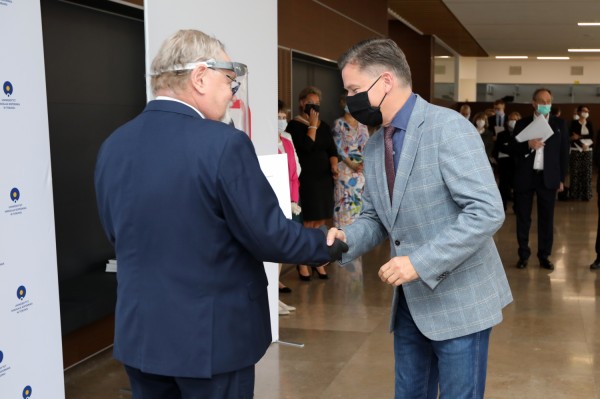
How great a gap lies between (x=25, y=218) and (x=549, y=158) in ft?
18.6

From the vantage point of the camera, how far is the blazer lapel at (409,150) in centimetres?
230

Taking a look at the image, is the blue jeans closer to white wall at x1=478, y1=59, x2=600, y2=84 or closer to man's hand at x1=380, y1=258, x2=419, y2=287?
man's hand at x1=380, y1=258, x2=419, y2=287

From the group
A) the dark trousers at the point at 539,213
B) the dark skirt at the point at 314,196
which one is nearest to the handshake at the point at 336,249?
the dark skirt at the point at 314,196

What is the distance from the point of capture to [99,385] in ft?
14.3

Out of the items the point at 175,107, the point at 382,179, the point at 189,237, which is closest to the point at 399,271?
the point at 382,179

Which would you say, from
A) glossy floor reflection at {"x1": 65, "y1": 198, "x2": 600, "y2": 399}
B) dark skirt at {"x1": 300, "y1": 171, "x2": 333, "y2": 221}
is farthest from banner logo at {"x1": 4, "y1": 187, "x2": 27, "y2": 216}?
dark skirt at {"x1": 300, "y1": 171, "x2": 333, "y2": 221}

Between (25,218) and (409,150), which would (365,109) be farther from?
(25,218)

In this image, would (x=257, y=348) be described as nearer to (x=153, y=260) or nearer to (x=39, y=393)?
(x=153, y=260)

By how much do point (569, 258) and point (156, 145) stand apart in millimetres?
7345

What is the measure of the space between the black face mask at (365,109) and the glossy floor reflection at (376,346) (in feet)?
7.17

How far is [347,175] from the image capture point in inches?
295

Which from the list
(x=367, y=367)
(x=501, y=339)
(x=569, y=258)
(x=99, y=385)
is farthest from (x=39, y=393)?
(x=569, y=258)

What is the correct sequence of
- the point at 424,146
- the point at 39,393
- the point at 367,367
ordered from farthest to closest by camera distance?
the point at 367,367 → the point at 39,393 → the point at 424,146

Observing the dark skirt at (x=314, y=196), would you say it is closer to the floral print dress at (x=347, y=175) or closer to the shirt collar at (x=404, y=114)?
the floral print dress at (x=347, y=175)
